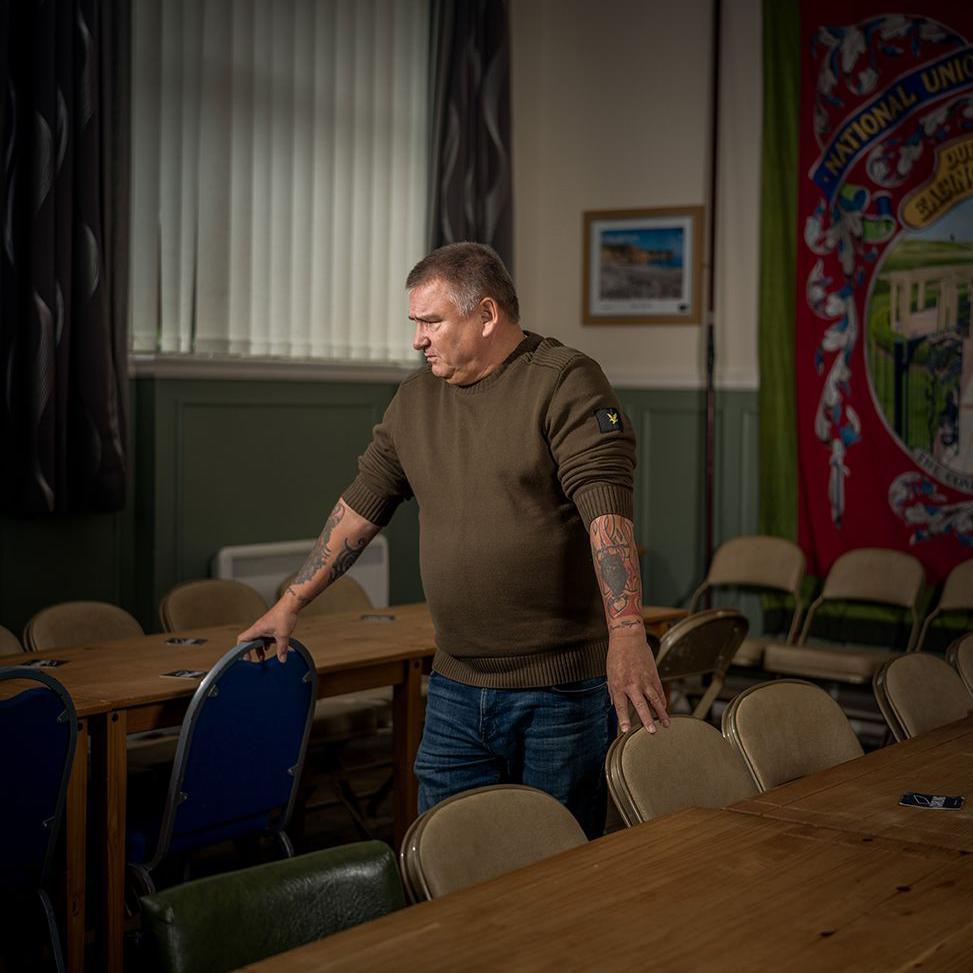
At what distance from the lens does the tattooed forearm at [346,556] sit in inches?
137

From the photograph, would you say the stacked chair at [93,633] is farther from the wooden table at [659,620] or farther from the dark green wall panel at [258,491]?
the wooden table at [659,620]

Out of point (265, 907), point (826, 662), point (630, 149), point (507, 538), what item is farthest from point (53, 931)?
point (630, 149)

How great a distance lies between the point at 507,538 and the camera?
301 centimetres

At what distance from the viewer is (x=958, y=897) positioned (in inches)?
82.7

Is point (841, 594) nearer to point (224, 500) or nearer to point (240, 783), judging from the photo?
point (224, 500)

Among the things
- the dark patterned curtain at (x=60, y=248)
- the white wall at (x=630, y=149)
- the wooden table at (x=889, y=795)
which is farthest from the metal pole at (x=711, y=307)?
the wooden table at (x=889, y=795)

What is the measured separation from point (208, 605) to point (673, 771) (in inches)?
100.0

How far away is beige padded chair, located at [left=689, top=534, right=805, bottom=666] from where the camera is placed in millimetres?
6727

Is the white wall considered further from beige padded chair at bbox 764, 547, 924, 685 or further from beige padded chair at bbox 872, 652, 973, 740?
beige padded chair at bbox 872, 652, 973, 740

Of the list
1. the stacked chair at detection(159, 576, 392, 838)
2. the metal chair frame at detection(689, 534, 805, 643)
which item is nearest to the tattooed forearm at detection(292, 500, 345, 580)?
the stacked chair at detection(159, 576, 392, 838)

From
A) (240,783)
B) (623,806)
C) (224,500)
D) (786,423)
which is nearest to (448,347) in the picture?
(623,806)

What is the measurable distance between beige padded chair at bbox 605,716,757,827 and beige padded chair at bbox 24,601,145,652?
6.93 ft

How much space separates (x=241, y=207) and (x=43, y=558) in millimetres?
1714

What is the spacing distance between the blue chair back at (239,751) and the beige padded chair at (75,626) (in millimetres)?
956
